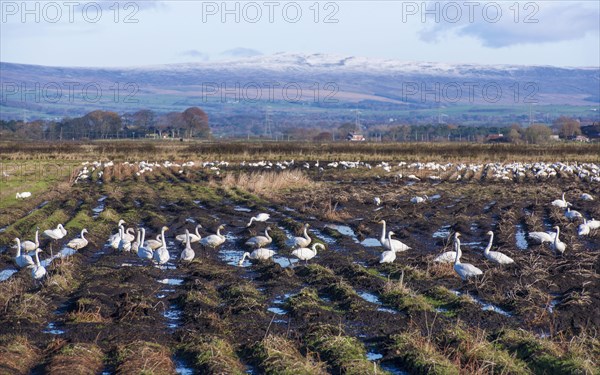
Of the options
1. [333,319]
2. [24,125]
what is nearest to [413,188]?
[333,319]

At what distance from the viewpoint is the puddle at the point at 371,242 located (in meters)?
17.9

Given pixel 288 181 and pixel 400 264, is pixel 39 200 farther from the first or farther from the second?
pixel 400 264

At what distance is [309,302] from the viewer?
11.4m

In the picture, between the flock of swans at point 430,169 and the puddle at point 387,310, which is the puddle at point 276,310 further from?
the flock of swans at point 430,169

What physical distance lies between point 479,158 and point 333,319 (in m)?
43.8

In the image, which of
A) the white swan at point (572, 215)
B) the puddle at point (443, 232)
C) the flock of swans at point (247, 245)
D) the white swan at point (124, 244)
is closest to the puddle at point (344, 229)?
the puddle at point (443, 232)

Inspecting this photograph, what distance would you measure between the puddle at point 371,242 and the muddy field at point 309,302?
0.50 feet

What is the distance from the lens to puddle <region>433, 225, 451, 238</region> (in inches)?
748

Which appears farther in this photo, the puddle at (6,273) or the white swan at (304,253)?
the white swan at (304,253)

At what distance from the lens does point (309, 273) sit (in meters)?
13.9

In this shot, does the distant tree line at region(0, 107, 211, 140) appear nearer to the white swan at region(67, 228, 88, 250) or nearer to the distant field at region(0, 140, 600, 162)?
the distant field at region(0, 140, 600, 162)

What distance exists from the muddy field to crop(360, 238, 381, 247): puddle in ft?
0.50

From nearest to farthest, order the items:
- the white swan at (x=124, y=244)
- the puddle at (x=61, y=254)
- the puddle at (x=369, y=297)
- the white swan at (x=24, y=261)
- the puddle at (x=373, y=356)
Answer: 1. the puddle at (x=373, y=356)
2. the puddle at (x=369, y=297)
3. the white swan at (x=24, y=261)
4. the puddle at (x=61, y=254)
5. the white swan at (x=124, y=244)

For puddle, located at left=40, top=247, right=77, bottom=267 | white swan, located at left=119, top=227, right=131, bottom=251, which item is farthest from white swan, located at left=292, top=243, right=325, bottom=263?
puddle, located at left=40, top=247, right=77, bottom=267
